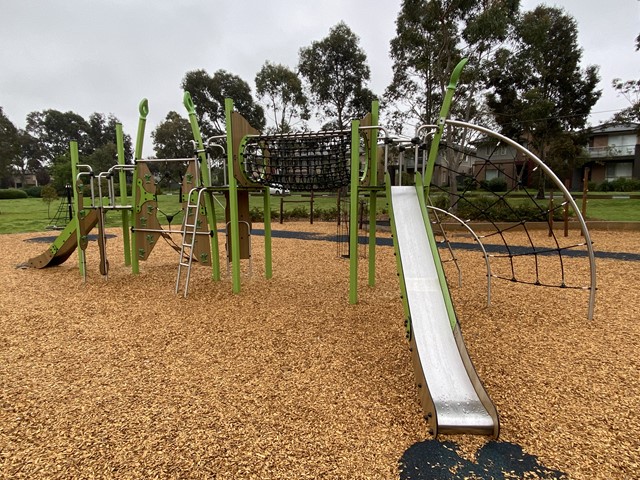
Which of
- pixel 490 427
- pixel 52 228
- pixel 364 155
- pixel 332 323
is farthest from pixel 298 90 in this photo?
pixel 490 427

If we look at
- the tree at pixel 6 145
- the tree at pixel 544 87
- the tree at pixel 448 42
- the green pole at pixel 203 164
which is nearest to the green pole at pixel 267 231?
the green pole at pixel 203 164

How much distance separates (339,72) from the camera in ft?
76.4

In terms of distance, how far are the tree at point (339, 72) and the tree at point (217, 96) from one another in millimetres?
9859

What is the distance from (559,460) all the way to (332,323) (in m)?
2.18

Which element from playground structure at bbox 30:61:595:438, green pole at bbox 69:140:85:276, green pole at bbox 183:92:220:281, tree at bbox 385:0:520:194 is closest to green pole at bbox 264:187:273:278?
playground structure at bbox 30:61:595:438

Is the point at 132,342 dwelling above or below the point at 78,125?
below

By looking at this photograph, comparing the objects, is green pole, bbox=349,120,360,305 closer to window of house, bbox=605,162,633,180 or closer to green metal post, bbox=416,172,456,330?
green metal post, bbox=416,172,456,330

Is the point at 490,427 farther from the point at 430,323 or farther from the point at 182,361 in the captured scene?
the point at 182,361

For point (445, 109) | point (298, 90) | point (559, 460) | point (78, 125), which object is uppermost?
point (78, 125)

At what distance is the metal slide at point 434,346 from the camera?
1988 mm

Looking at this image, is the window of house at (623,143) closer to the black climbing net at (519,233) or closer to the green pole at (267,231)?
the black climbing net at (519,233)

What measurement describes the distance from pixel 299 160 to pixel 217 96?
104 ft

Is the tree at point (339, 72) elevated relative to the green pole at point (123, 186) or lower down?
elevated

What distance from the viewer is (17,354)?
117 inches
